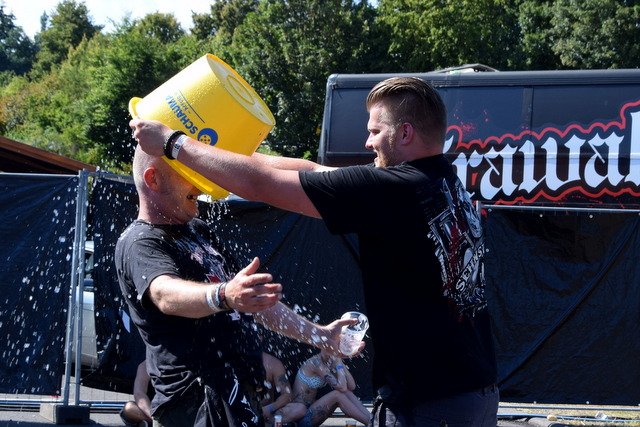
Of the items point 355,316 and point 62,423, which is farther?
point 62,423

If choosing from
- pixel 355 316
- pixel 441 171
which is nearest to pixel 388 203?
pixel 441 171

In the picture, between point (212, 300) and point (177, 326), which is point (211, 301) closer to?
point (212, 300)

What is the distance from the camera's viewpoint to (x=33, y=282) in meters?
6.60

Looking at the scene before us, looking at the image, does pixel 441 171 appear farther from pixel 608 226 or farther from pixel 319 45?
pixel 319 45

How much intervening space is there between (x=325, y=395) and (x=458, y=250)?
441 cm

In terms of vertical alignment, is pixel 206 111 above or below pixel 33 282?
above

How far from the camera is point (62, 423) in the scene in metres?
6.73

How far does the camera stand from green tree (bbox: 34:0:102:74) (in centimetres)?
7875

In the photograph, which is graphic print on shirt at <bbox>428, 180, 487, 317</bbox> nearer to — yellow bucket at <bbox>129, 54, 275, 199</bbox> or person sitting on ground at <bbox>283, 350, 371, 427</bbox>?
yellow bucket at <bbox>129, 54, 275, 199</bbox>

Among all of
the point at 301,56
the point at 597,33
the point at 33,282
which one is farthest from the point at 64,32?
the point at 33,282

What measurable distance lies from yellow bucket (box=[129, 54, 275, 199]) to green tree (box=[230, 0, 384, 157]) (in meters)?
25.2

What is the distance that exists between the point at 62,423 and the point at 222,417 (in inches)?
178

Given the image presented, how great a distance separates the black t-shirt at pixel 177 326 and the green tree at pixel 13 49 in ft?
335

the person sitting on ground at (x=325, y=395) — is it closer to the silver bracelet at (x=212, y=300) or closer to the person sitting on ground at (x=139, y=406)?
the person sitting on ground at (x=139, y=406)
